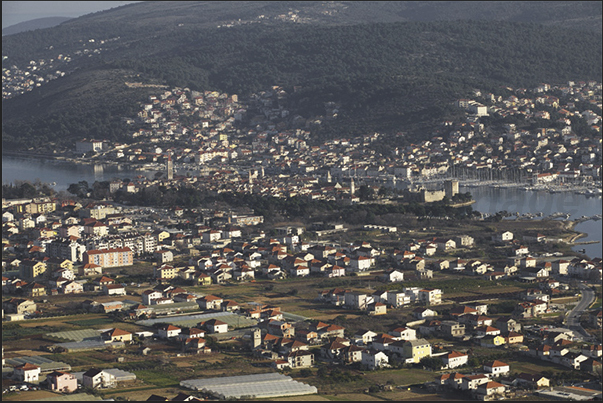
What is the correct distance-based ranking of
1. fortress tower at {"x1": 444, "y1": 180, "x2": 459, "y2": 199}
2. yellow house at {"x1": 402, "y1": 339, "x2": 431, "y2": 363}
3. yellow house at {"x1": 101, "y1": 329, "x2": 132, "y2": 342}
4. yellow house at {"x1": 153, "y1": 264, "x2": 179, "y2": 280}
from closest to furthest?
1. yellow house at {"x1": 402, "y1": 339, "x2": 431, "y2": 363}
2. yellow house at {"x1": 101, "y1": 329, "x2": 132, "y2": 342}
3. yellow house at {"x1": 153, "y1": 264, "x2": 179, "y2": 280}
4. fortress tower at {"x1": 444, "y1": 180, "x2": 459, "y2": 199}

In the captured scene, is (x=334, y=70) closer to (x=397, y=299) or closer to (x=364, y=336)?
(x=397, y=299)

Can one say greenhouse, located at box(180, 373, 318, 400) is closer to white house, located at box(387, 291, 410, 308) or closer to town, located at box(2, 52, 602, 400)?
town, located at box(2, 52, 602, 400)

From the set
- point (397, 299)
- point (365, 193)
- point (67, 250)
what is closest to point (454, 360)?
point (397, 299)

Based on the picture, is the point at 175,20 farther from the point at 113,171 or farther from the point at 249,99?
the point at 113,171

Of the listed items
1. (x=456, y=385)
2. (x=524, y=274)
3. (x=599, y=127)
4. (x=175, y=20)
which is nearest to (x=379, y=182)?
(x=599, y=127)

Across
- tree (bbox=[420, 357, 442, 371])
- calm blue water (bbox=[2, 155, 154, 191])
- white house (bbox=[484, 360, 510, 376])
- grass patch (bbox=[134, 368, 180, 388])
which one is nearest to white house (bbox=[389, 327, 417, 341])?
tree (bbox=[420, 357, 442, 371])

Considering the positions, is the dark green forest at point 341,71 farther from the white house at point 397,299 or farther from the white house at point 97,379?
the white house at point 97,379

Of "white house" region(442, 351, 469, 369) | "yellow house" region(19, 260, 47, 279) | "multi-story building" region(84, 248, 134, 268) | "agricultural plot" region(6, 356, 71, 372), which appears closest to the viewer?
"agricultural plot" region(6, 356, 71, 372)
